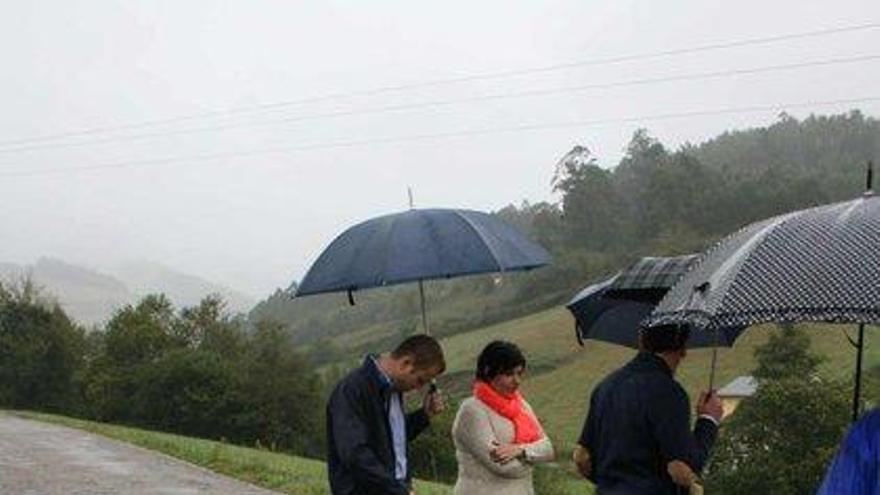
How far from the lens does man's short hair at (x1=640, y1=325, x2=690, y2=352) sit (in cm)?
431

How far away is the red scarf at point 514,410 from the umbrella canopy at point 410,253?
60 centimetres

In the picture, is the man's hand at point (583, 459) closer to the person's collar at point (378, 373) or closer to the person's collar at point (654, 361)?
the person's collar at point (654, 361)

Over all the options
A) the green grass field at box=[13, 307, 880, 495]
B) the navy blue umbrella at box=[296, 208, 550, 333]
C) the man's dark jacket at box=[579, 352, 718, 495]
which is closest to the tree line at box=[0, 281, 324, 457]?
the green grass field at box=[13, 307, 880, 495]

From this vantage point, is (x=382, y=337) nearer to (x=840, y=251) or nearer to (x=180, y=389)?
(x=180, y=389)

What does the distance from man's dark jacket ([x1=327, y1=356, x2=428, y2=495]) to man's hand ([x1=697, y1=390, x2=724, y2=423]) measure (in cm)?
121

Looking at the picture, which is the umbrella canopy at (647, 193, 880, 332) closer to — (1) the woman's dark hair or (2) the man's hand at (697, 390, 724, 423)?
(2) the man's hand at (697, 390, 724, 423)

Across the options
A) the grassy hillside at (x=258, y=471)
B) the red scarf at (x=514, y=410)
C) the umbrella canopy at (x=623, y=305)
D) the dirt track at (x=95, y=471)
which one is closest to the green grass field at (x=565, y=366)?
the dirt track at (x=95, y=471)

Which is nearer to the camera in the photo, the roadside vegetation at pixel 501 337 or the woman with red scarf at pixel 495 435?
the woman with red scarf at pixel 495 435

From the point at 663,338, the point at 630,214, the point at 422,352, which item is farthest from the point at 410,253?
the point at 630,214

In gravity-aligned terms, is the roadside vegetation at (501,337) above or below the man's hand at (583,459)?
above

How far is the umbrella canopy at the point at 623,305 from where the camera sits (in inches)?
210

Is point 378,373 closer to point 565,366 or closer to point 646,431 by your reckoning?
point 646,431

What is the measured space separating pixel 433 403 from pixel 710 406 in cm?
137

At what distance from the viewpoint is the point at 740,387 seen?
6234 centimetres
